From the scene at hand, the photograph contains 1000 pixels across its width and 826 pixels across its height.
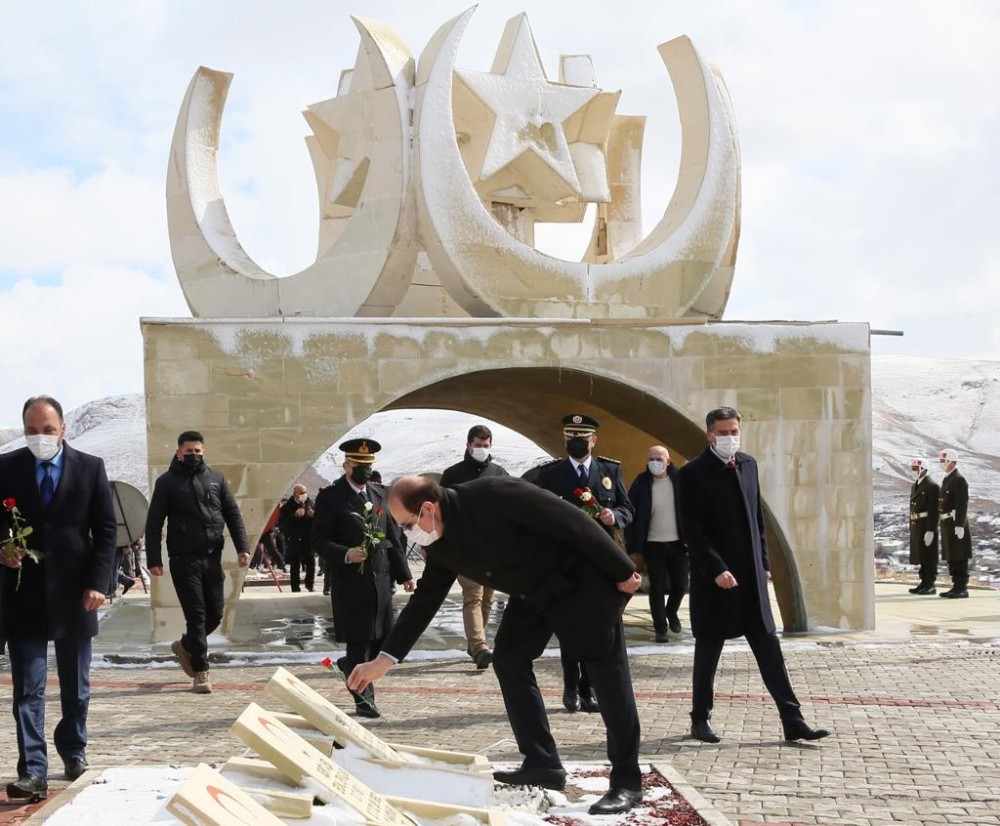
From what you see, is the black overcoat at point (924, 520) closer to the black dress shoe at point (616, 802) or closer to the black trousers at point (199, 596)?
the black trousers at point (199, 596)

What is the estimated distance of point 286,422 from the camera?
1242cm

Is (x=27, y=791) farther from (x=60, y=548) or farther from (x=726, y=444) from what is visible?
(x=726, y=444)

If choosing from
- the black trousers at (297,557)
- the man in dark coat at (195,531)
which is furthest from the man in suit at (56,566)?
the black trousers at (297,557)

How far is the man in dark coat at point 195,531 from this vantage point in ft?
32.3

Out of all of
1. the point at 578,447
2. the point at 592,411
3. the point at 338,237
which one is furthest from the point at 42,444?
the point at 592,411

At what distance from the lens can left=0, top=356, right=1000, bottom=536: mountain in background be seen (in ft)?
83.5

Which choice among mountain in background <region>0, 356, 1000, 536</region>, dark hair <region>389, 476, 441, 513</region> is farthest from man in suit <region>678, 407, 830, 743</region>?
mountain in background <region>0, 356, 1000, 536</region>

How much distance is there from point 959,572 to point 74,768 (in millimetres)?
13223

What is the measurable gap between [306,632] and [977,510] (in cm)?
1432

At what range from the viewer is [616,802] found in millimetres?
5539

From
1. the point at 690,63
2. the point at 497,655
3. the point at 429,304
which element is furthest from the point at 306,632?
the point at 497,655

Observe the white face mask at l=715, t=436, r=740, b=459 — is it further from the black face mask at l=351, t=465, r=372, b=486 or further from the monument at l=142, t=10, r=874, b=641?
the monument at l=142, t=10, r=874, b=641

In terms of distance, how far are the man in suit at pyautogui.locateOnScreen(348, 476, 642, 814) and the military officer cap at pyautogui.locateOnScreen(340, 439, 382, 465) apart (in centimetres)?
334

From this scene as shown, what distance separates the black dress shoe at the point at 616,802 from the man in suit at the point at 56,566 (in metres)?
2.48
